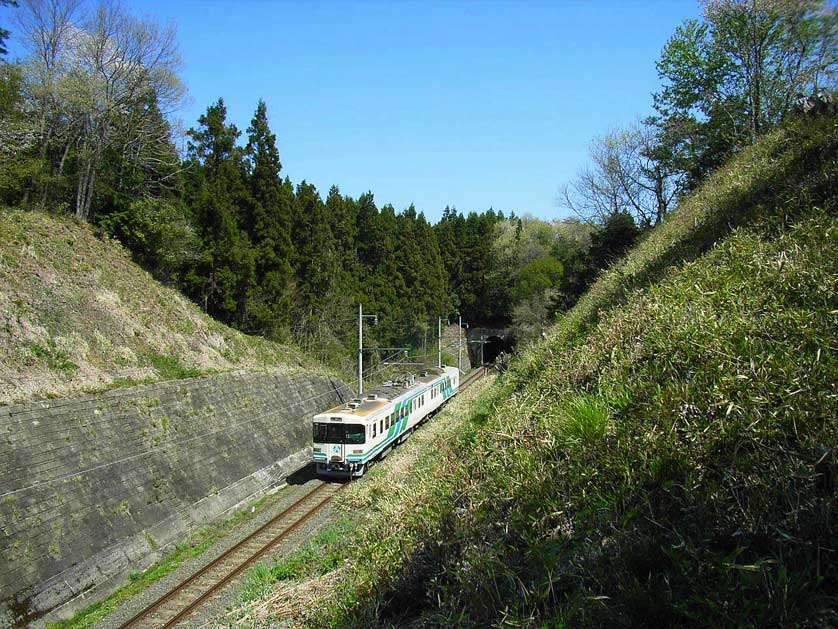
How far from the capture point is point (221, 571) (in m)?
11.0

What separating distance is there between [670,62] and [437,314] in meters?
30.3

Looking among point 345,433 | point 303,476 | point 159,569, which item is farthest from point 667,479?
point 303,476

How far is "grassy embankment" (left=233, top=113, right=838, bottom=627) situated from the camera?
2.78 meters

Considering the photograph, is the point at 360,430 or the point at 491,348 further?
the point at 491,348

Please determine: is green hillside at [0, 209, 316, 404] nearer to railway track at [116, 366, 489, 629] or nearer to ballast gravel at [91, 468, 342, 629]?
ballast gravel at [91, 468, 342, 629]

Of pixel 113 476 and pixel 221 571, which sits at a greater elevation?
pixel 113 476

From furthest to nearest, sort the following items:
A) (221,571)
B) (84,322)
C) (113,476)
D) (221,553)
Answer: (84,322), (113,476), (221,553), (221,571)

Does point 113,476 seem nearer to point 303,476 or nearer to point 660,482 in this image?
point 303,476

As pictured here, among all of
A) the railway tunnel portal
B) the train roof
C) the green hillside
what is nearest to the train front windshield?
the train roof

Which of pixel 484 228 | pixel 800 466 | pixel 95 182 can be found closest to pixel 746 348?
pixel 800 466

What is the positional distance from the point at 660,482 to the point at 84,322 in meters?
17.0

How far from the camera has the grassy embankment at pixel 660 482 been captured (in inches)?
109

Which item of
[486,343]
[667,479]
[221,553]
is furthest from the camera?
[486,343]

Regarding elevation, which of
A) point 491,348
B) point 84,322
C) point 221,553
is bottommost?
point 221,553
